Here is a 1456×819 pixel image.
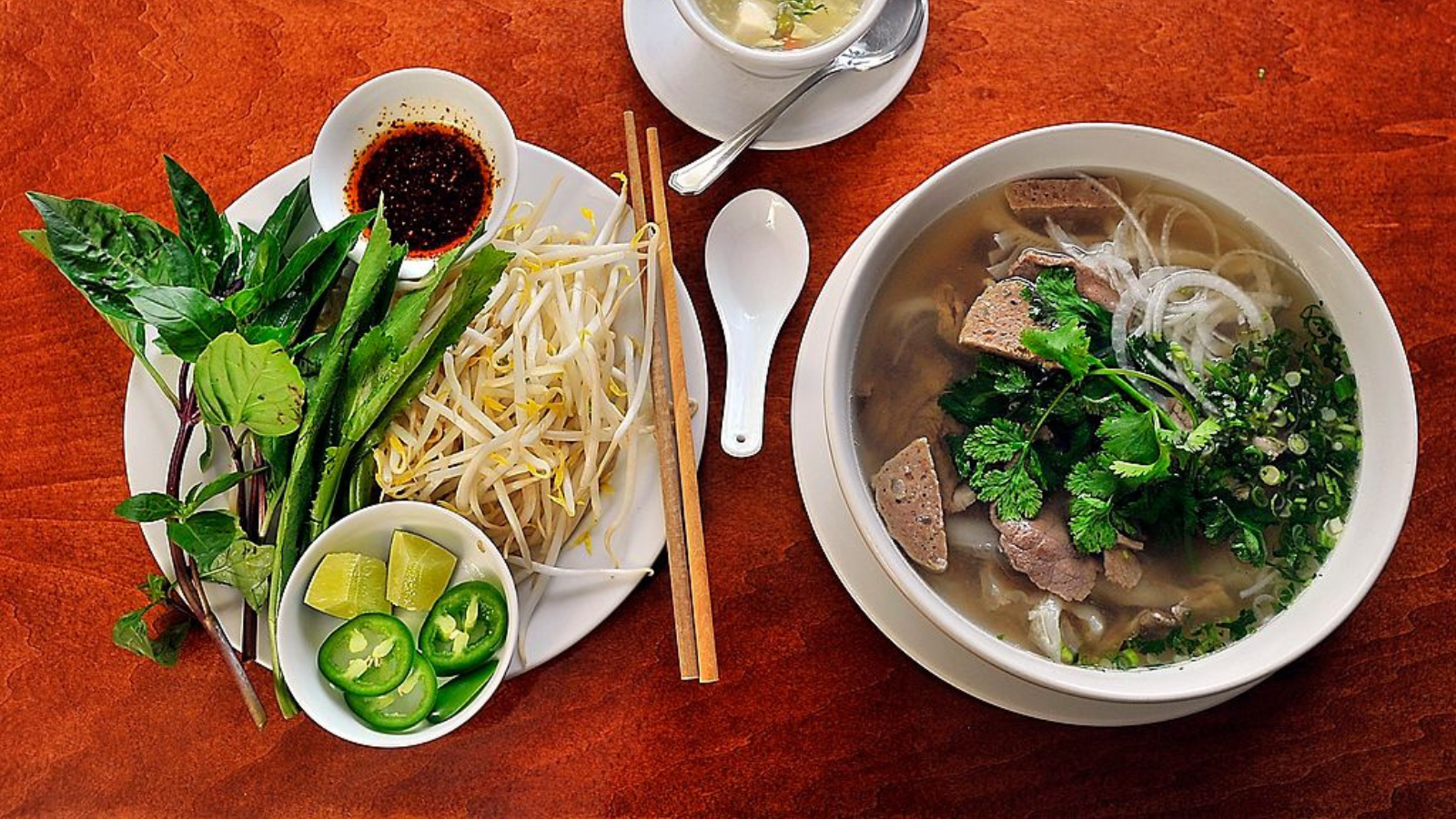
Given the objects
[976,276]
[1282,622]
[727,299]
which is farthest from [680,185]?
[1282,622]

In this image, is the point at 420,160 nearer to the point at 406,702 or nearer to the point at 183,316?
the point at 183,316

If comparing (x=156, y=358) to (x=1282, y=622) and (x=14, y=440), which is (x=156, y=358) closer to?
(x=14, y=440)

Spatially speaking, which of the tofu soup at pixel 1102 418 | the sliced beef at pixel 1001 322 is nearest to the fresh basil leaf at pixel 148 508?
the tofu soup at pixel 1102 418

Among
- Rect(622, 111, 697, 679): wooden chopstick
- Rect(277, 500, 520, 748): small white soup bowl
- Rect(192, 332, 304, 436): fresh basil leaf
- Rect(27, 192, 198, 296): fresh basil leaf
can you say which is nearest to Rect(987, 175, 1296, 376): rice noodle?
Rect(622, 111, 697, 679): wooden chopstick

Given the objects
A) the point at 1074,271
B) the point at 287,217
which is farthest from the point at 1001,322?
the point at 287,217

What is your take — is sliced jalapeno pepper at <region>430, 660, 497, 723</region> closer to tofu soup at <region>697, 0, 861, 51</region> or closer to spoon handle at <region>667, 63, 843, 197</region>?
spoon handle at <region>667, 63, 843, 197</region>
